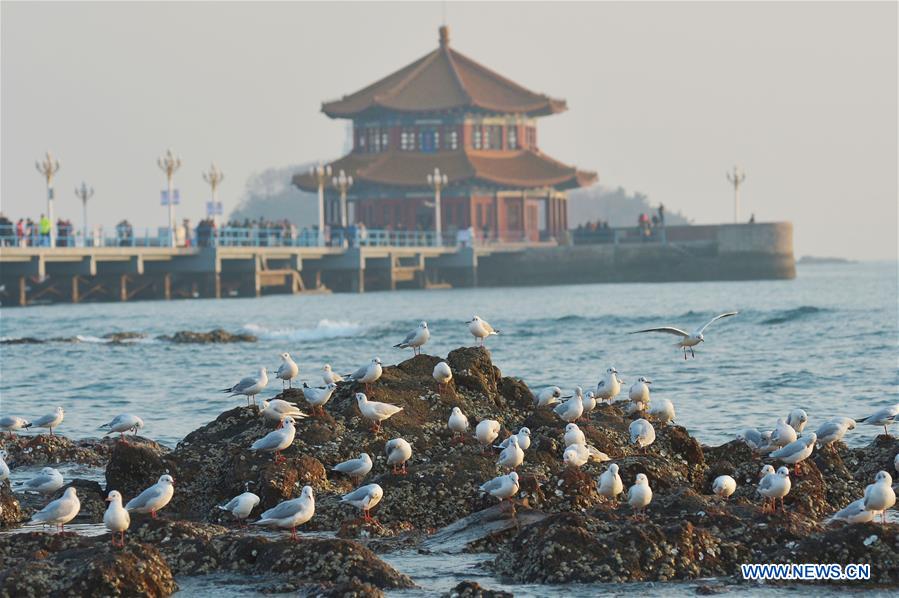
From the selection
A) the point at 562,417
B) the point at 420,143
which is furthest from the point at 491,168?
the point at 562,417

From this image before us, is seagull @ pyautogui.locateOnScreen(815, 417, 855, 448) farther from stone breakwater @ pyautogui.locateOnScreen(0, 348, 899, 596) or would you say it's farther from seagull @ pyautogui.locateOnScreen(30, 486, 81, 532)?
seagull @ pyautogui.locateOnScreen(30, 486, 81, 532)

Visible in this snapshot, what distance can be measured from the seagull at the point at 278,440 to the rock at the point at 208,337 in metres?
24.9

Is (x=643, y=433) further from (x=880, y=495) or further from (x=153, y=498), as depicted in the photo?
(x=153, y=498)

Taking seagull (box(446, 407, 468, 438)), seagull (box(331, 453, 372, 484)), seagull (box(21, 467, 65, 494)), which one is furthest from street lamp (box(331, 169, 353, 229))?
seagull (box(331, 453, 372, 484))

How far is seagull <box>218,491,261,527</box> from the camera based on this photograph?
12.8 metres

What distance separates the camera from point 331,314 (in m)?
51.3

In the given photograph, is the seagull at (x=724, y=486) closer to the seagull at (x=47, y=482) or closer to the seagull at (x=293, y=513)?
the seagull at (x=293, y=513)

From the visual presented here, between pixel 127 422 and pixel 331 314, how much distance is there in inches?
1321

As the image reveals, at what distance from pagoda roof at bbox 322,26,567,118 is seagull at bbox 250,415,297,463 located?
71.0m

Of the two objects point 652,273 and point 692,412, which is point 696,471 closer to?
point 692,412

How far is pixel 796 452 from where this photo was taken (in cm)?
1362

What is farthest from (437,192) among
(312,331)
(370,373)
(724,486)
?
(724,486)

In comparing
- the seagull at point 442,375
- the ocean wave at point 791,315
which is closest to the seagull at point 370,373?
the seagull at point 442,375

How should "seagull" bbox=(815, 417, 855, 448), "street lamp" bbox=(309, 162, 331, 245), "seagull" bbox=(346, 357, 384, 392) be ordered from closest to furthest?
"seagull" bbox=(815, 417, 855, 448), "seagull" bbox=(346, 357, 384, 392), "street lamp" bbox=(309, 162, 331, 245)
